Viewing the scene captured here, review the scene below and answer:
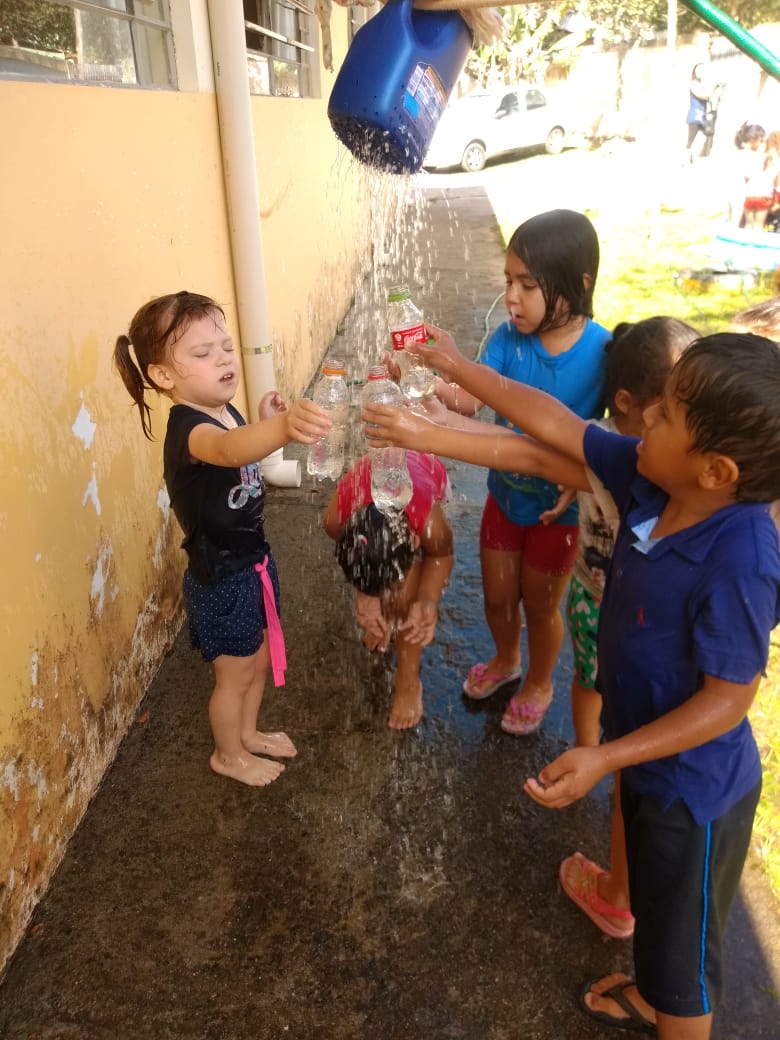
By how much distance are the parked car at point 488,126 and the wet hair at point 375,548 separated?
17780 mm

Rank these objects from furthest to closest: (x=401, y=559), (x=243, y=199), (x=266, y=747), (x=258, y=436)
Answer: (x=243, y=199) → (x=266, y=747) → (x=401, y=559) → (x=258, y=436)

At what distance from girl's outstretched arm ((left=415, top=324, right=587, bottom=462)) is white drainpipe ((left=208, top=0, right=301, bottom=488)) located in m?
1.45

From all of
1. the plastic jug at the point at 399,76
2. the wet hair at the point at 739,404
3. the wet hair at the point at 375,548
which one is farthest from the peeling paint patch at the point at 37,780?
the plastic jug at the point at 399,76

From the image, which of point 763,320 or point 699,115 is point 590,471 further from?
point 699,115

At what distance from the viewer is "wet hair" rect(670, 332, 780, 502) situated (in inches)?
50.6

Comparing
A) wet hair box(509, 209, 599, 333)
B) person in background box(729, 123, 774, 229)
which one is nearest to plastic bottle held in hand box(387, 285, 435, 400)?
wet hair box(509, 209, 599, 333)

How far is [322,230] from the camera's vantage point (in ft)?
20.9

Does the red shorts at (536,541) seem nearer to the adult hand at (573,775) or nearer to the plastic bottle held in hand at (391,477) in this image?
the plastic bottle held in hand at (391,477)

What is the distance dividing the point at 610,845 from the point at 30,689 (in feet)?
5.67

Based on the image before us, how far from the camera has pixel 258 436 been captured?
73.2 inches

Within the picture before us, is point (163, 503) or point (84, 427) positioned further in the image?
point (163, 503)

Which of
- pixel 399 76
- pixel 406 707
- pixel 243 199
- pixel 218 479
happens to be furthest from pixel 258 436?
pixel 243 199

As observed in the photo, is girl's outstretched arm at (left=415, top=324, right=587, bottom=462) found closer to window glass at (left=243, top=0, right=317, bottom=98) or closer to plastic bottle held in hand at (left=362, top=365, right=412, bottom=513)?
plastic bottle held in hand at (left=362, top=365, right=412, bottom=513)

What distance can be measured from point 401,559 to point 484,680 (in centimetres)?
74
